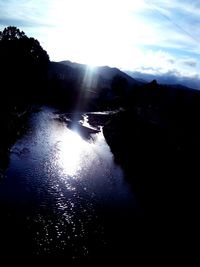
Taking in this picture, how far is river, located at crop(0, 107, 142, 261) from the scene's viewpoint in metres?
30.4

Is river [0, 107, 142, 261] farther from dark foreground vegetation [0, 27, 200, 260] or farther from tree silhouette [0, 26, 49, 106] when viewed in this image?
tree silhouette [0, 26, 49, 106]

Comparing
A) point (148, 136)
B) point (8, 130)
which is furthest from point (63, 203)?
point (148, 136)

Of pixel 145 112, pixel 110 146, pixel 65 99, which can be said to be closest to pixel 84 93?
pixel 65 99

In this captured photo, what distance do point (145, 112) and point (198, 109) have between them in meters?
31.2

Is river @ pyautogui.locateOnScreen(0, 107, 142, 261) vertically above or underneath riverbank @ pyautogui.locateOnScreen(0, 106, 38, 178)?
underneath

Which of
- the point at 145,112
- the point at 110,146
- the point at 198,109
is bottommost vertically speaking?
the point at 110,146

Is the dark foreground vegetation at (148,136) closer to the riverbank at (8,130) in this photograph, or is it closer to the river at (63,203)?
the riverbank at (8,130)

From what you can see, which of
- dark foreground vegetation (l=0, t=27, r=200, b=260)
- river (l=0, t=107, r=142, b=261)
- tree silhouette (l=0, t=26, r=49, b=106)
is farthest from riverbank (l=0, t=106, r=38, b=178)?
tree silhouette (l=0, t=26, r=49, b=106)

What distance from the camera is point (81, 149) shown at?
6919cm

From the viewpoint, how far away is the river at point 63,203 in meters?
30.4

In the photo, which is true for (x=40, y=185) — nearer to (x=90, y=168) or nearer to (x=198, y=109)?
(x=90, y=168)

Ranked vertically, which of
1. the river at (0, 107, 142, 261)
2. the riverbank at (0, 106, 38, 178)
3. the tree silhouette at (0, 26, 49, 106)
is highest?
the tree silhouette at (0, 26, 49, 106)

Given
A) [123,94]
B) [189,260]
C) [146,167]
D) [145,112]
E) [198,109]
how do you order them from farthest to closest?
1. [123,94]
2. [145,112]
3. [198,109]
4. [146,167]
5. [189,260]

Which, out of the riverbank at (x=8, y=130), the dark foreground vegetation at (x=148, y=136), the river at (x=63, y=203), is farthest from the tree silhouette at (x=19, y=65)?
the river at (x=63, y=203)
